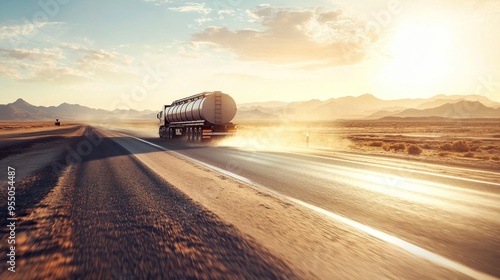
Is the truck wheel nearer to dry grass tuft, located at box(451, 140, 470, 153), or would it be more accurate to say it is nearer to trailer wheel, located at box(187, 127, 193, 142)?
trailer wheel, located at box(187, 127, 193, 142)

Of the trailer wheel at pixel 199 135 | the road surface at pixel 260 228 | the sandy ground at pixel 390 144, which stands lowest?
the sandy ground at pixel 390 144

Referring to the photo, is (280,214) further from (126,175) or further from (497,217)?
(126,175)

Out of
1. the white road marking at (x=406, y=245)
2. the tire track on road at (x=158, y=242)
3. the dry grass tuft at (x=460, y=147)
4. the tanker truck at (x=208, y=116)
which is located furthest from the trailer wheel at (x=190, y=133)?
the white road marking at (x=406, y=245)

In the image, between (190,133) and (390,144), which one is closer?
(390,144)

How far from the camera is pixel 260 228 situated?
4.44 metres

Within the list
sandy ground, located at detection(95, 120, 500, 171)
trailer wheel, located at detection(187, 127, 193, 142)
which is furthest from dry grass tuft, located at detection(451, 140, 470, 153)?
trailer wheel, located at detection(187, 127, 193, 142)

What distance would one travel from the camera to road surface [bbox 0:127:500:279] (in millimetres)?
3195

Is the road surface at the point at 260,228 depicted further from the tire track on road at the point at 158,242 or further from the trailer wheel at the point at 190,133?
the trailer wheel at the point at 190,133

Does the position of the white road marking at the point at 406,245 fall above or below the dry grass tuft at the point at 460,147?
above

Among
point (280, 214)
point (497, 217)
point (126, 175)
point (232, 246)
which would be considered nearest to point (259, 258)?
point (232, 246)

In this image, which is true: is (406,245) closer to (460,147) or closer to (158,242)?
(158,242)

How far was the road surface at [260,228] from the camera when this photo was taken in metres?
3.20

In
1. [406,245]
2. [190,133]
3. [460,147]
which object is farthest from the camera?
[190,133]

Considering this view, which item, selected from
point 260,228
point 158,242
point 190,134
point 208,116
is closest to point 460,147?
point 208,116
